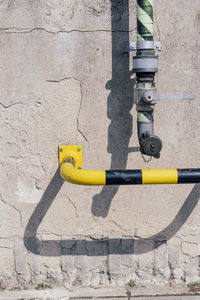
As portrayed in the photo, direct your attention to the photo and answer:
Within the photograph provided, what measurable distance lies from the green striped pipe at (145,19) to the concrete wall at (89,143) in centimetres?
19

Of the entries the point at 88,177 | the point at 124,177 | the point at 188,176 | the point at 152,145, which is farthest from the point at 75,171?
the point at 188,176

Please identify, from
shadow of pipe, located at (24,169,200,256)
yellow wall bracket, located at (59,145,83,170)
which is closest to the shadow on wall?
shadow of pipe, located at (24,169,200,256)

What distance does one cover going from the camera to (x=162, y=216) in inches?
90.2

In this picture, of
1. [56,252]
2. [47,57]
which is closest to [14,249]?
[56,252]

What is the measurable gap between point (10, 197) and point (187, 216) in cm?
109

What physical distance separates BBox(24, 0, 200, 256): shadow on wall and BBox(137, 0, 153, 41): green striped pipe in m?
0.19

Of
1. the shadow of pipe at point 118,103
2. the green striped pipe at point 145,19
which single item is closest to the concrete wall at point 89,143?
the shadow of pipe at point 118,103

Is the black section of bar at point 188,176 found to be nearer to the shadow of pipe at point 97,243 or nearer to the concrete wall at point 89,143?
the concrete wall at point 89,143

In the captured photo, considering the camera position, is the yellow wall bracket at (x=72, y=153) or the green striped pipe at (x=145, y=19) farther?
the yellow wall bracket at (x=72, y=153)

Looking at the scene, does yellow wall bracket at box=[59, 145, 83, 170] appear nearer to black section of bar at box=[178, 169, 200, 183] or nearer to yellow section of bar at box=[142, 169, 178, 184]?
yellow section of bar at box=[142, 169, 178, 184]

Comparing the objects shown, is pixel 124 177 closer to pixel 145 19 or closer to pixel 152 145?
pixel 152 145

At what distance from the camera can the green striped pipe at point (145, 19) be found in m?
1.87

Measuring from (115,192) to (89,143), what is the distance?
343mm

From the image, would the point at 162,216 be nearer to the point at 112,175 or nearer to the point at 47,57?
the point at 112,175
